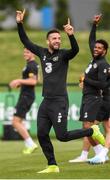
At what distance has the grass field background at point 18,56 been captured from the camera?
120ft

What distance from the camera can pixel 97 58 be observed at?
15.3 meters

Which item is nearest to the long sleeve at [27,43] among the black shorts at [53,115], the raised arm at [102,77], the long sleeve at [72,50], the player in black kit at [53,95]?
the player in black kit at [53,95]

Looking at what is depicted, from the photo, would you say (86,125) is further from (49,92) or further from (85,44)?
(85,44)

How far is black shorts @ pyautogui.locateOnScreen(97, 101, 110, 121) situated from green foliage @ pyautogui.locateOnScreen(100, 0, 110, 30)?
124 feet

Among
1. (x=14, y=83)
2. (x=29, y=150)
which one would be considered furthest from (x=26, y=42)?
(x=29, y=150)

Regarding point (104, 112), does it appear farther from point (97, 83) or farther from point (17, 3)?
point (17, 3)

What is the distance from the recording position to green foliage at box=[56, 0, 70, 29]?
56.2 metres

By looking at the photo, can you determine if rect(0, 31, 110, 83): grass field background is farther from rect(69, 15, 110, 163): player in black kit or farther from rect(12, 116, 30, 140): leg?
rect(69, 15, 110, 163): player in black kit

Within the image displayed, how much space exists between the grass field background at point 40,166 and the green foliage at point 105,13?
114ft

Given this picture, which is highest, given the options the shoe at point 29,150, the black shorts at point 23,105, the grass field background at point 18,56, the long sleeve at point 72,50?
the long sleeve at point 72,50

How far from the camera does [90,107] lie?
15.4 m

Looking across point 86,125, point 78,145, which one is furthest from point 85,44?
point 86,125

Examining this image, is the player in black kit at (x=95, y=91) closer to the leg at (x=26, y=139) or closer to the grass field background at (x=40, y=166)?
the grass field background at (x=40, y=166)

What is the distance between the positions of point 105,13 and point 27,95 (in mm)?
35298
